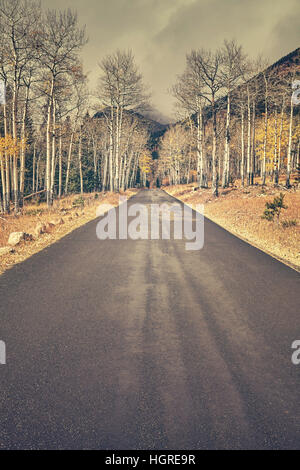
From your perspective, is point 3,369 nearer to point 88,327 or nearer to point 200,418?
point 88,327

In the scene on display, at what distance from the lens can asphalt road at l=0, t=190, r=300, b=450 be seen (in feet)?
7.45

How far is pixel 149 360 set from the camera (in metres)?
3.22

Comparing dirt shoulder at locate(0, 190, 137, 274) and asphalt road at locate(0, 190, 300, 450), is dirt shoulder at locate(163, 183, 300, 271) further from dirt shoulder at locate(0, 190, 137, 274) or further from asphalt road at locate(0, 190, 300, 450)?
dirt shoulder at locate(0, 190, 137, 274)

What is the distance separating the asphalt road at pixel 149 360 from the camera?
89.4 inches

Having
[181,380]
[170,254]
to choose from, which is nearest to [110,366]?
[181,380]

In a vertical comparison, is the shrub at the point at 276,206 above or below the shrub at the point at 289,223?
above
